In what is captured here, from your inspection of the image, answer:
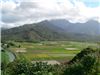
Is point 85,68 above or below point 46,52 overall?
above

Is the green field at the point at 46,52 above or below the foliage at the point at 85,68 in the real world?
below

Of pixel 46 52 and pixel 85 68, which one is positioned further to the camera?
pixel 46 52

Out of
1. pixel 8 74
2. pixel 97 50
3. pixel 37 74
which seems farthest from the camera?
pixel 97 50

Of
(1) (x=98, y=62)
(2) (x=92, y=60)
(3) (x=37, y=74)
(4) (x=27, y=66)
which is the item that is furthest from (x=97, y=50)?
(3) (x=37, y=74)

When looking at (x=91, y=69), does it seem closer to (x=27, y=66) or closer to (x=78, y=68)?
(x=78, y=68)

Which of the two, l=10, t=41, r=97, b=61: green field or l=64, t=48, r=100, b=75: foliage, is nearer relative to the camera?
l=64, t=48, r=100, b=75: foliage

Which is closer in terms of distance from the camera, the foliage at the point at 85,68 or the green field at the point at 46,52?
the foliage at the point at 85,68

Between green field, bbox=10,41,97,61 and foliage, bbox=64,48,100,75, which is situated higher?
foliage, bbox=64,48,100,75

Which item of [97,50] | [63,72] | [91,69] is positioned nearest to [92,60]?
[91,69]

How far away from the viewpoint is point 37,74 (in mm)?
18281

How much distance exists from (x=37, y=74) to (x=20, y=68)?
126 inches

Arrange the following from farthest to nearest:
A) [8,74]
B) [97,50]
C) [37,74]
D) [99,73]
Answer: [97,50], [99,73], [8,74], [37,74]

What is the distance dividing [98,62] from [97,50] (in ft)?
22.5

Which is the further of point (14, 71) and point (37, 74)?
point (14, 71)
